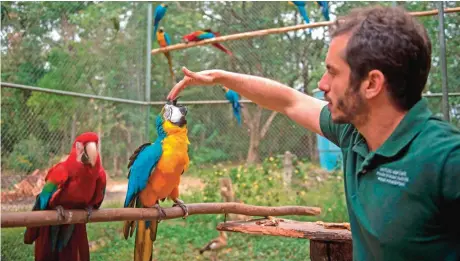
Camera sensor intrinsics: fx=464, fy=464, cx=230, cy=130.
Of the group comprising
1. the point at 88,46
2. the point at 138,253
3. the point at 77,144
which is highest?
the point at 88,46

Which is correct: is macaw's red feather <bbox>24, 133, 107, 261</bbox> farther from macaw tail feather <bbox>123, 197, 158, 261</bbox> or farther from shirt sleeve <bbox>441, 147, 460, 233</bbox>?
shirt sleeve <bbox>441, 147, 460, 233</bbox>

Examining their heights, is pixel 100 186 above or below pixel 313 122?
below

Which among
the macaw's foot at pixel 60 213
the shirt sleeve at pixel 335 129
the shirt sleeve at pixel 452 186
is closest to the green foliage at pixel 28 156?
the macaw's foot at pixel 60 213

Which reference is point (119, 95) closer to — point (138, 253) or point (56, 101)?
point (56, 101)

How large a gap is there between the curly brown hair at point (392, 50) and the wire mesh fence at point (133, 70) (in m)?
2.95

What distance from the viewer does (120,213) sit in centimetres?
161

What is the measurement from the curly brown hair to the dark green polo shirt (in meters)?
0.05

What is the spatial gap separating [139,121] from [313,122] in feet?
12.1

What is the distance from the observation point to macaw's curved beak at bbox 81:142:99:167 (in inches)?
62.7

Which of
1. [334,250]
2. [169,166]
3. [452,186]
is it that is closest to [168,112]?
[169,166]

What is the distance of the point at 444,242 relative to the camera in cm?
86

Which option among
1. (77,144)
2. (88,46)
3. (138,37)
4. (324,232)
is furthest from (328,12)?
(77,144)

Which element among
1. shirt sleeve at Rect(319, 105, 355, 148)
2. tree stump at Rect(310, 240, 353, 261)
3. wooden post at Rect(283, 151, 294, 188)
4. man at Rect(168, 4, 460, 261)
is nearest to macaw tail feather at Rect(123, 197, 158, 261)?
tree stump at Rect(310, 240, 353, 261)

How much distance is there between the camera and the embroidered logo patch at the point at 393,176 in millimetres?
875
